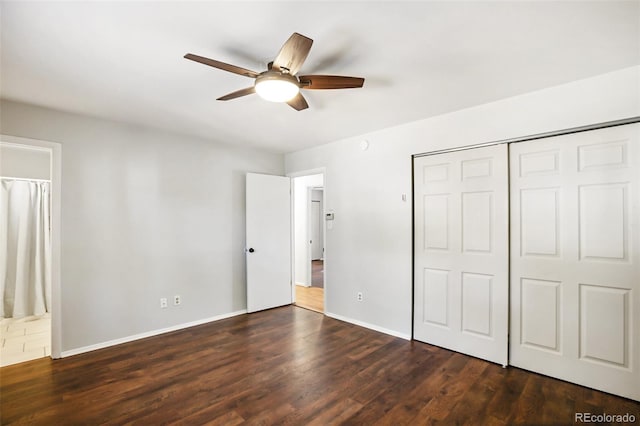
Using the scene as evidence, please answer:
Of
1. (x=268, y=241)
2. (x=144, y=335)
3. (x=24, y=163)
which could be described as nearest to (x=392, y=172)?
(x=268, y=241)

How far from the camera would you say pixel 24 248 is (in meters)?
4.15

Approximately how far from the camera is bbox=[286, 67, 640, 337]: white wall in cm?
234

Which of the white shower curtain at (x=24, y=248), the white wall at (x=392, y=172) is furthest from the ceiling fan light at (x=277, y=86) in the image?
the white shower curtain at (x=24, y=248)

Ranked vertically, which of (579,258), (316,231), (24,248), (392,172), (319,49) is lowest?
(316,231)

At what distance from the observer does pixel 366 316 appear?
3797 mm

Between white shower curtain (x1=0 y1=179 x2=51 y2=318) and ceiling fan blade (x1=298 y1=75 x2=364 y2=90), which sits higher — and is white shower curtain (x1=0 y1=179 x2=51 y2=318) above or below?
below

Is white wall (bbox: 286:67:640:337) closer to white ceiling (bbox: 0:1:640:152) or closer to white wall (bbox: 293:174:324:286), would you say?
white ceiling (bbox: 0:1:640:152)

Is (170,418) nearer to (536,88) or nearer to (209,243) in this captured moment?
(209,243)

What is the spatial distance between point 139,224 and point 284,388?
2.49 m

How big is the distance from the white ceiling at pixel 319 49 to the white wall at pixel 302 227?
3392mm

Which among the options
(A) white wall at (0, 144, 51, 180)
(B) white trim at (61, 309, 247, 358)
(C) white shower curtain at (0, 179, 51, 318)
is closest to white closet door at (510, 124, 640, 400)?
(B) white trim at (61, 309, 247, 358)

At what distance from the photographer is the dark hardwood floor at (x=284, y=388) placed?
2.06 metres

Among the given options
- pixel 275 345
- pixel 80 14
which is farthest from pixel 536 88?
pixel 275 345

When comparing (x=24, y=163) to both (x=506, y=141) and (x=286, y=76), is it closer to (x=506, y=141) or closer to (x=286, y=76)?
(x=286, y=76)
